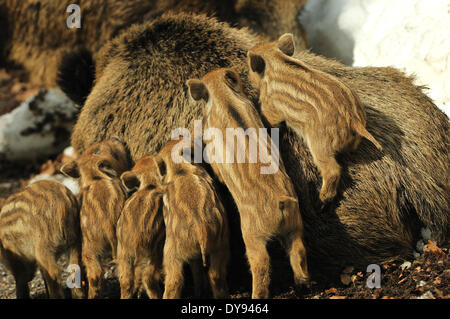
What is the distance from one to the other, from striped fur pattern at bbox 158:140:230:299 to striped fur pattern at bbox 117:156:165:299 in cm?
8

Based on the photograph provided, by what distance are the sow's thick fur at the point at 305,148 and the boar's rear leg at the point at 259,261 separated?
40 cm

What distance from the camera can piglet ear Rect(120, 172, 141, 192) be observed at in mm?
3002

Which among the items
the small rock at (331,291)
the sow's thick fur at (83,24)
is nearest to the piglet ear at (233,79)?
the small rock at (331,291)

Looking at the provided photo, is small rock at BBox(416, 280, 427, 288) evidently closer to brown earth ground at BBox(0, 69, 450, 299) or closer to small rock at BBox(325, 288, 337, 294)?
brown earth ground at BBox(0, 69, 450, 299)

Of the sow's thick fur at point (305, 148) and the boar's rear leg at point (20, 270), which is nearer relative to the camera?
the sow's thick fur at point (305, 148)

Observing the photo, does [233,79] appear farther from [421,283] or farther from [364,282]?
[421,283]

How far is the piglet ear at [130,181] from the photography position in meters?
3.00

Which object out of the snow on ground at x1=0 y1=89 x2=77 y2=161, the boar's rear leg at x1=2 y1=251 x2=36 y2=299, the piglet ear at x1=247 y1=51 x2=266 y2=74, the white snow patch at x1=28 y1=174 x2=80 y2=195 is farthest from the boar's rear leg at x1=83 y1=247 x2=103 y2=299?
the snow on ground at x1=0 y1=89 x2=77 y2=161

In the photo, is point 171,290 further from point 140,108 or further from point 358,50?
point 358,50

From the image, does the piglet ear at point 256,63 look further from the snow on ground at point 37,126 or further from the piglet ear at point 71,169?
the snow on ground at point 37,126

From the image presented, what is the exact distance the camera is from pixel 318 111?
2.76 meters

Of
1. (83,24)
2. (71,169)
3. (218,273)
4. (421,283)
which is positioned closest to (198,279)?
(218,273)

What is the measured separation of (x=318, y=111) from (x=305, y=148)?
26 centimetres

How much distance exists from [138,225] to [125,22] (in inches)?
84.0
